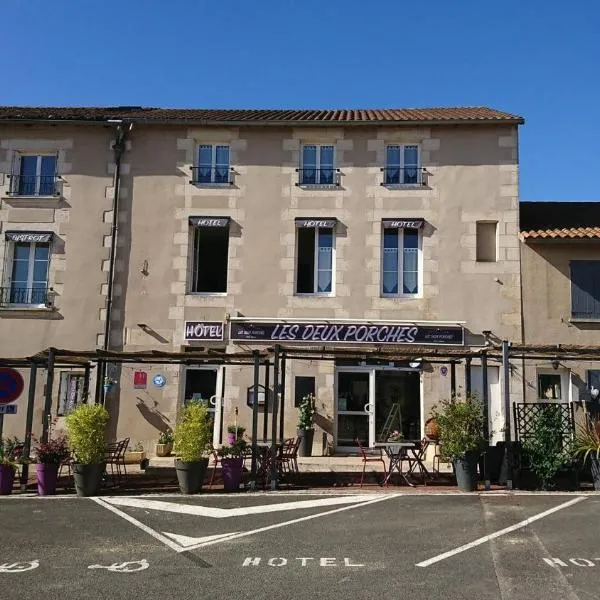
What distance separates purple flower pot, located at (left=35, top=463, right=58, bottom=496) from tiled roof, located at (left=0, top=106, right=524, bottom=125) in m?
8.15

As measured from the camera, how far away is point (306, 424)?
14008mm

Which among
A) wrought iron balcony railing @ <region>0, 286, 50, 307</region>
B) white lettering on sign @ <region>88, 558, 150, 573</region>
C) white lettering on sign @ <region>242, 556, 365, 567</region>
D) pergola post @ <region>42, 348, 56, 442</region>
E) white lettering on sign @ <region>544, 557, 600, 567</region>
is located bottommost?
white lettering on sign @ <region>88, 558, 150, 573</region>

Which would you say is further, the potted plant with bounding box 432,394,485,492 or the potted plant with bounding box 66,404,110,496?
the potted plant with bounding box 432,394,485,492

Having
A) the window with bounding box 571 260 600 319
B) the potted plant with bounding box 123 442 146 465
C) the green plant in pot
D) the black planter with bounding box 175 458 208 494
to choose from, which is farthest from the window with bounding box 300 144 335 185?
the green plant in pot

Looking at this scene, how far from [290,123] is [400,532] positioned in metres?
9.98

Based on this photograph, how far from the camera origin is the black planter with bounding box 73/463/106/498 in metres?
9.98

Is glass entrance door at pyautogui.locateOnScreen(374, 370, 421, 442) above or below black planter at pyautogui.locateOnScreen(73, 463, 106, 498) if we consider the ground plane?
above

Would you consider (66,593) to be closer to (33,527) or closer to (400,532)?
(33,527)

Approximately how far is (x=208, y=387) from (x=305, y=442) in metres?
2.49

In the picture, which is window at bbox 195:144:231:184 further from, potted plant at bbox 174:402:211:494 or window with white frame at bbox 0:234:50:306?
potted plant at bbox 174:402:211:494

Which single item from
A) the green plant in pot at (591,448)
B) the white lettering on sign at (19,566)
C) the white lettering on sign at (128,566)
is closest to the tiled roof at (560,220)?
the green plant in pot at (591,448)

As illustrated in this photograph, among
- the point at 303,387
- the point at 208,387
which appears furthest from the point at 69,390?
the point at 303,387

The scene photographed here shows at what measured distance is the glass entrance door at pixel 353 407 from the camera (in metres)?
14.4

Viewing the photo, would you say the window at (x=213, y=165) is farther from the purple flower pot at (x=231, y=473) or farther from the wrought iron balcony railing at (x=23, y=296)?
the purple flower pot at (x=231, y=473)
